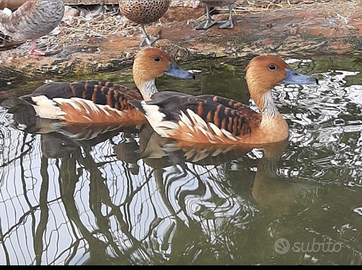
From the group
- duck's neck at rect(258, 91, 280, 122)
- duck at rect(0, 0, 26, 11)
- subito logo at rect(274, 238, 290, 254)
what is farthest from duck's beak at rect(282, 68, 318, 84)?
duck at rect(0, 0, 26, 11)

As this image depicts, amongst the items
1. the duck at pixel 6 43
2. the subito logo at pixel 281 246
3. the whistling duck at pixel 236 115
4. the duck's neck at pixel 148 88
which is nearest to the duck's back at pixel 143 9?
the duck's neck at pixel 148 88

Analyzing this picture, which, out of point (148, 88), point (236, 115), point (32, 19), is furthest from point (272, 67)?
point (32, 19)

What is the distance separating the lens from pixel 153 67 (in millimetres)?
5871

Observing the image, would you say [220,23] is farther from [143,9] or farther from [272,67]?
[272,67]

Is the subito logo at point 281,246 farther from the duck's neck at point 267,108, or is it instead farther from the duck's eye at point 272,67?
the duck's eye at point 272,67

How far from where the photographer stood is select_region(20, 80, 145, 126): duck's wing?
5.69 m

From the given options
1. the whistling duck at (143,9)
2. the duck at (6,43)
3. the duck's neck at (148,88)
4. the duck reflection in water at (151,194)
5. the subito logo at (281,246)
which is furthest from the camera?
the duck at (6,43)

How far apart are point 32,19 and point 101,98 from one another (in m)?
2.10

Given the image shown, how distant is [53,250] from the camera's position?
12.1 feet

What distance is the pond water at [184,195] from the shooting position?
3629 mm

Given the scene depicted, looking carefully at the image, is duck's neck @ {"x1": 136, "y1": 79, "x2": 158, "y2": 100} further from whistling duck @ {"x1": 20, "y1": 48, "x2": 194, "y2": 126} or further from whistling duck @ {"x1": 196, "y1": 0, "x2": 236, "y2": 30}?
whistling duck @ {"x1": 196, "y1": 0, "x2": 236, "y2": 30}

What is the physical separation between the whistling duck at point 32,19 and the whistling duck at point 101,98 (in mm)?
1610

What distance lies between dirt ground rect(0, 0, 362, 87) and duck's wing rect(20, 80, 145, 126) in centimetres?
121
